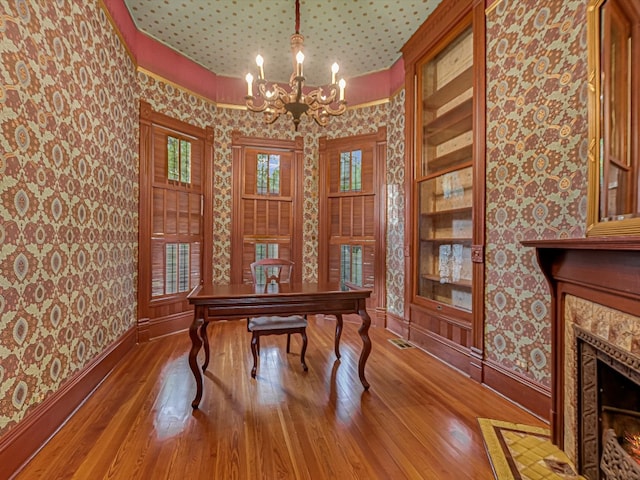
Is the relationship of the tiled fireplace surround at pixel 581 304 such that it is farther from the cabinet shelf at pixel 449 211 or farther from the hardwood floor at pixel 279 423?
the cabinet shelf at pixel 449 211

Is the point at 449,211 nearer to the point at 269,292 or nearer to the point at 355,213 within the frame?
the point at 355,213

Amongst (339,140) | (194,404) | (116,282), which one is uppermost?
(339,140)

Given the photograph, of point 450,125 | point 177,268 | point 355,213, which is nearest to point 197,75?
point 177,268

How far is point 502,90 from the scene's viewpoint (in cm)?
235

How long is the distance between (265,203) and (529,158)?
332 cm

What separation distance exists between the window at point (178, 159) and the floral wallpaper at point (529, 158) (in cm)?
344

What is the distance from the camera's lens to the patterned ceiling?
3.06 meters

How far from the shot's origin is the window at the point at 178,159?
375 cm

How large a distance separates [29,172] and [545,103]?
3121 mm

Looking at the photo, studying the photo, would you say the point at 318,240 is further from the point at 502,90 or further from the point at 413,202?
the point at 502,90

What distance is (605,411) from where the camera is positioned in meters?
1.43

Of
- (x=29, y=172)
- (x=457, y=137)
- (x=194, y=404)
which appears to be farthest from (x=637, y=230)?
(x=29, y=172)

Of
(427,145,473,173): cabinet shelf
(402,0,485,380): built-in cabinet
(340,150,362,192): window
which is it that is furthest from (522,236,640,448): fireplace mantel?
(340,150,362,192): window

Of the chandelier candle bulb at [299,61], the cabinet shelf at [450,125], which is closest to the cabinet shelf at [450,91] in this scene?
the cabinet shelf at [450,125]
